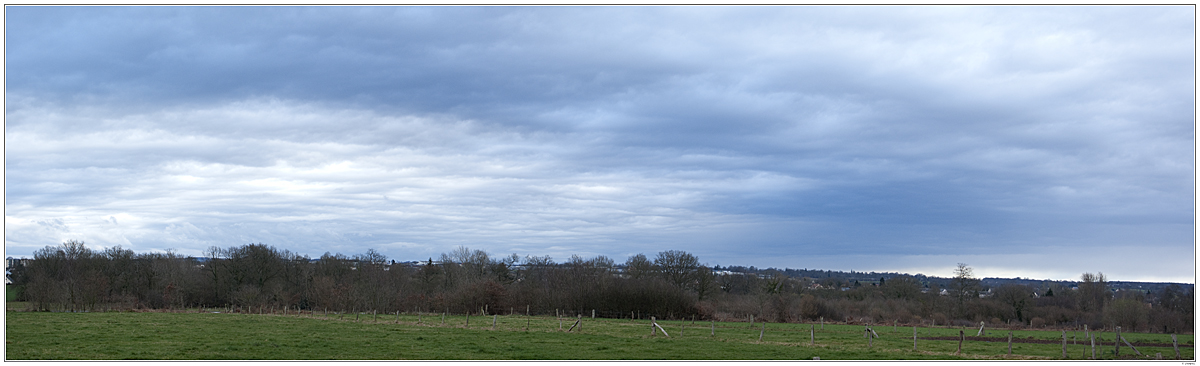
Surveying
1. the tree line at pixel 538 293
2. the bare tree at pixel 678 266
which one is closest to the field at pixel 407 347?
the tree line at pixel 538 293

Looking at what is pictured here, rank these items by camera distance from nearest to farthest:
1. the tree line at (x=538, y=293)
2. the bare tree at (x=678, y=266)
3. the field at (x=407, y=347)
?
the field at (x=407, y=347), the tree line at (x=538, y=293), the bare tree at (x=678, y=266)

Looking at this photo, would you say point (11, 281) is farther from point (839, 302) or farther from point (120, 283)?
point (839, 302)

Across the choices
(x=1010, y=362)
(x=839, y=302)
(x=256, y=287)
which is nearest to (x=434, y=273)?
(x=256, y=287)

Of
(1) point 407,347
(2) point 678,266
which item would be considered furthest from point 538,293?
(1) point 407,347

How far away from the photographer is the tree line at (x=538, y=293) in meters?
73.2

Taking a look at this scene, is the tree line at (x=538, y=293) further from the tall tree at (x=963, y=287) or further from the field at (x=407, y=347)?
the field at (x=407, y=347)

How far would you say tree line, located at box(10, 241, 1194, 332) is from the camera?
240ft

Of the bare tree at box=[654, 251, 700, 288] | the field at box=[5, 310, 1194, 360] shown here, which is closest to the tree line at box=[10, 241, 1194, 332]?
the bare tree at box=[654, 251, 700, 288]

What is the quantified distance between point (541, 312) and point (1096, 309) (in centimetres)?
6734

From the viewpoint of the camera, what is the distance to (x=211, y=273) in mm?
93188

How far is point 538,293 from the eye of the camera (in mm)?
84812

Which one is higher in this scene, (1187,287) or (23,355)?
(1187,287)

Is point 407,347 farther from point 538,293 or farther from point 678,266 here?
point 678,266

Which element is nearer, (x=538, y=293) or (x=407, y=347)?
(x=407, y=347)
